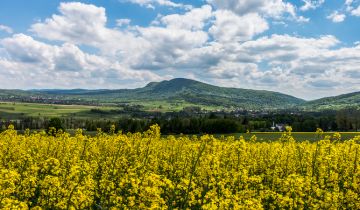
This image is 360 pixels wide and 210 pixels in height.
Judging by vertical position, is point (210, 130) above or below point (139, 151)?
below

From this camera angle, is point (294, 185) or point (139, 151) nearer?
point (294, 185)

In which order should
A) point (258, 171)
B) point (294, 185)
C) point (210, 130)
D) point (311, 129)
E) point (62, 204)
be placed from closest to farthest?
1. point (62, 204)
2. point (294, 185)
3. point (258, 171)
4. point (210, 130)
5. point (311, 129)

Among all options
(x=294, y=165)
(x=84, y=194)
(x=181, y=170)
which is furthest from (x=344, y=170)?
(x=84, y=194)

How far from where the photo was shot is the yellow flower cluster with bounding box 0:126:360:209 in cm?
1146

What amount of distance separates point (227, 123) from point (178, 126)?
597 inches

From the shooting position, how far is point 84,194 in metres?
11.8

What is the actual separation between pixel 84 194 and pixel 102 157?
10.5 meters

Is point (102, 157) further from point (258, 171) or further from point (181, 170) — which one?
point (258, 171)

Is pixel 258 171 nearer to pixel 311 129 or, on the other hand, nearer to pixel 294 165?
pixel 294 165

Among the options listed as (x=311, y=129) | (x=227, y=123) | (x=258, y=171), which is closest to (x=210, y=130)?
(x=227, y=123)

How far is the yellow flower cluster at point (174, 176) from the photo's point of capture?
11.5 metres

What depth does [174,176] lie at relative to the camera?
64.1 feet

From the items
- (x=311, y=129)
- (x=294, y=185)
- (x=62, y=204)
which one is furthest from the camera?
(x=311, y=129)

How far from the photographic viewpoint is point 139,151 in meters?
20.8
